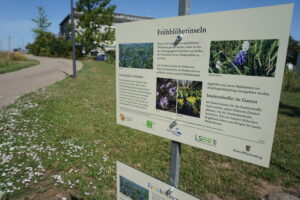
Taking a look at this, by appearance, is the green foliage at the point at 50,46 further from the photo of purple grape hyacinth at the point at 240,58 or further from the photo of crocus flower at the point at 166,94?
the photo of purple grape hyacinth at the point at 240,58

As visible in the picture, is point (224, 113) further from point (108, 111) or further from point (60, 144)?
point (108, 111)

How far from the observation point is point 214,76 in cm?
136

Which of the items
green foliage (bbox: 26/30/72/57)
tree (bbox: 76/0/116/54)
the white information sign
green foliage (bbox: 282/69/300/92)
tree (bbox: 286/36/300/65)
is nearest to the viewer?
the white information sign

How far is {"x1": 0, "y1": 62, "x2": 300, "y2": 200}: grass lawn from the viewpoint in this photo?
2.98m

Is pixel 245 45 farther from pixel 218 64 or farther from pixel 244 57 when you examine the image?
pixel 218 64

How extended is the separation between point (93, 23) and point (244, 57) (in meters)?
35.9

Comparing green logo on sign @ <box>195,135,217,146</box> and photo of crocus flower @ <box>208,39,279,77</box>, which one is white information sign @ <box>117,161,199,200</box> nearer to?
green logo on sign @ <box>195,135,217,146</box>

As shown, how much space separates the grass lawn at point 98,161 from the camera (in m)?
2.98

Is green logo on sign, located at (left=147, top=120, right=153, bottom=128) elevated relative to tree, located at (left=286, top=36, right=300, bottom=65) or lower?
lower

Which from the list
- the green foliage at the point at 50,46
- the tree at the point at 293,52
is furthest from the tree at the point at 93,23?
the tree at the point at 293,52

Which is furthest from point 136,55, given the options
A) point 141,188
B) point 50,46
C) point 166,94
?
point 50,46

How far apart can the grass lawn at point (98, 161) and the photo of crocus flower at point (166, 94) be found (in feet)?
6.28

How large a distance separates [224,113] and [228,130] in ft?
0.39

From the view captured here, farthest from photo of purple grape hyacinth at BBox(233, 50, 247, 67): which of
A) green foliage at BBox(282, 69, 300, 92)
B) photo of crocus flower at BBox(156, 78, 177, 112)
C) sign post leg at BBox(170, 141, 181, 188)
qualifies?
green foliage at BBox(282, 69, 300, 92)
